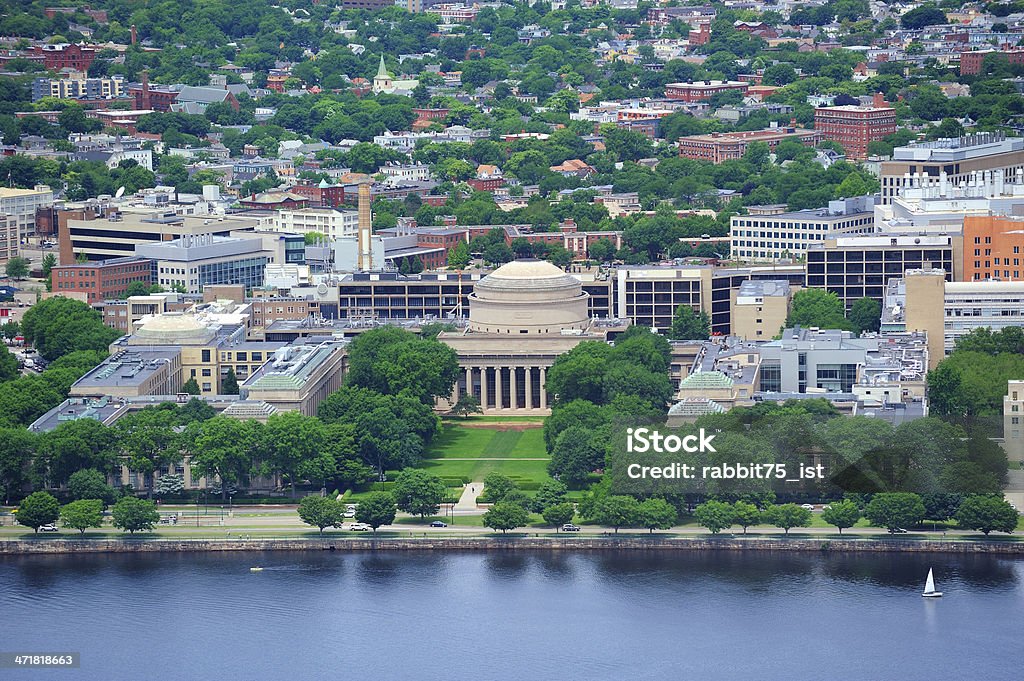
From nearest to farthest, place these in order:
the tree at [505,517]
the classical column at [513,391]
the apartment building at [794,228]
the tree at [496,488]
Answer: the tree at [505,517]
the tree at [496,488]
the classical column at [513,391]
the apartment building at [794,228]

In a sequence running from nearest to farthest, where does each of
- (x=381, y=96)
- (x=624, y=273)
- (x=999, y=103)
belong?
(x=624, y=273), (x=999, y=103), (x=381, y=96)

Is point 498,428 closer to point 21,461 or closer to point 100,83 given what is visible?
point 21,461

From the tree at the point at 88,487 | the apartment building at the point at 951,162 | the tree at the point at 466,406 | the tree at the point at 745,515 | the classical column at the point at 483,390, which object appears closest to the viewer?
the tree at the point at 745,515

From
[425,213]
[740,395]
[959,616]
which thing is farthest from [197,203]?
[959,616]

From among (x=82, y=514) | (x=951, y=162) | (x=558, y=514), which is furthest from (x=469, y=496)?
(x=951, y=162)

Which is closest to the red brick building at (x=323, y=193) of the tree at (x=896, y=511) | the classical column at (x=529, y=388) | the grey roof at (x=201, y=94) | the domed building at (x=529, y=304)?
the domed building at (x=529, y=304)

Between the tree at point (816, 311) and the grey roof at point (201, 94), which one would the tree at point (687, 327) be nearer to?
the tree at point (816, 311)
